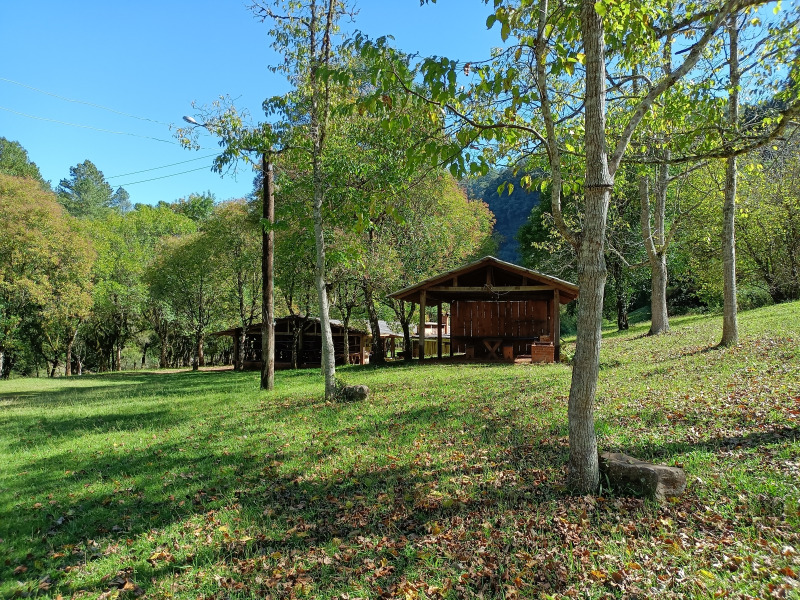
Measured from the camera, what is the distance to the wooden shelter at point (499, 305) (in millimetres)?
16250

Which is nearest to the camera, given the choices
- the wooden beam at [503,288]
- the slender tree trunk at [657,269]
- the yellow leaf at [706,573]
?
the yellow leaf at [706,573]

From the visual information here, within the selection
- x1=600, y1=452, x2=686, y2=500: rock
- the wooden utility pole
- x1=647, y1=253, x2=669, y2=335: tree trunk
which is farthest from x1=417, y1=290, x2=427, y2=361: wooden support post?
x1=600, y1=452, x2=686, y2=500: rock

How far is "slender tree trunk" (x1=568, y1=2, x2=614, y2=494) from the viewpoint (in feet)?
12.7

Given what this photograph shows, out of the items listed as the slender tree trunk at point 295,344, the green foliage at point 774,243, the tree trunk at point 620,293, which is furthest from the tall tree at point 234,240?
the green foliage at point 774,243

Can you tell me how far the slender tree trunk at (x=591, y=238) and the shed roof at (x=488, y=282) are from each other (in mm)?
11276

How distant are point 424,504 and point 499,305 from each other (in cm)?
1741

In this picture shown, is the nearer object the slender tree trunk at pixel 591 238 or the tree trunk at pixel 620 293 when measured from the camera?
the slender tree trunk at pixel 591 238

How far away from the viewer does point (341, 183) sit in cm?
933

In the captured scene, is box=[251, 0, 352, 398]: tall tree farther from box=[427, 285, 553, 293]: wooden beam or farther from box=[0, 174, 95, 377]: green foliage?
box=[0, 174, 95, 377]: green foliage

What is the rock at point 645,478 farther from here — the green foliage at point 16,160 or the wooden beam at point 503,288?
the green foliage at point 16,160

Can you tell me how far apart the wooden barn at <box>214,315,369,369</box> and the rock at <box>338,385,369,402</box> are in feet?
59.3

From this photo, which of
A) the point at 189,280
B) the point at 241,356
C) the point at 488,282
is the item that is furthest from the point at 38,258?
the point at 488,282

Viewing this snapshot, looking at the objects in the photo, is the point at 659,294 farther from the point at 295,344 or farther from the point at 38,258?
the point at 38,258

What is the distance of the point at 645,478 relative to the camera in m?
3.86
